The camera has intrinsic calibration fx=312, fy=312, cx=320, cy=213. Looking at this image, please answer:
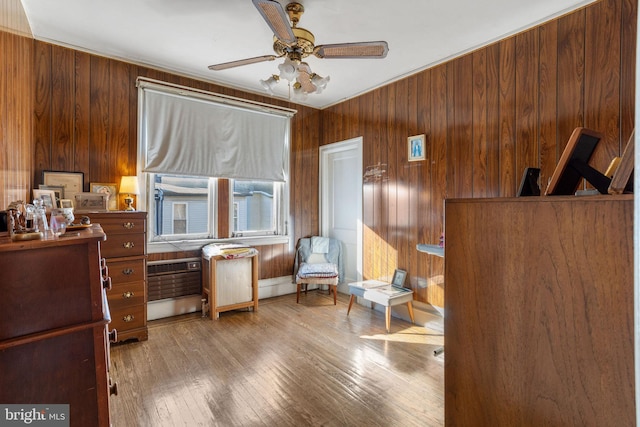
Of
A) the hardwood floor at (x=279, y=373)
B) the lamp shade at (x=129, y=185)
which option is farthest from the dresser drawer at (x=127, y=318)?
the lamp shade at (x=129, y=185)

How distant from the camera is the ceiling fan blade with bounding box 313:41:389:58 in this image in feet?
6.99

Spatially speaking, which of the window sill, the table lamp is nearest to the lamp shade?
the table lamp

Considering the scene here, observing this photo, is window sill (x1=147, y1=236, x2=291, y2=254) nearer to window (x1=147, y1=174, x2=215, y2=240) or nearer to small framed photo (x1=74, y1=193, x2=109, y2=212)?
window (x1=147, y1=174, x2=215, y2=240)

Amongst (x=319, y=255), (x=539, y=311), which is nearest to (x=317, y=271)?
(x=319, y=255)

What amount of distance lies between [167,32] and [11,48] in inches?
45.2

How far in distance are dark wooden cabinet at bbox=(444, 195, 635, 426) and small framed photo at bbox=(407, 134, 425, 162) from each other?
238 centimetres

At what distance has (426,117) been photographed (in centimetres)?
338

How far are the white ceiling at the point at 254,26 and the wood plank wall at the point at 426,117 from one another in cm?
18

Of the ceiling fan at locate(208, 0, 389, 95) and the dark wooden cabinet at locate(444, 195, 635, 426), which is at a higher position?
the ceiling fan at locate(208, 0, 389, 95)

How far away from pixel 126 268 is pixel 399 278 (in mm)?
2746

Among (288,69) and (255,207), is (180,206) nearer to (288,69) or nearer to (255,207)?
(255,207)

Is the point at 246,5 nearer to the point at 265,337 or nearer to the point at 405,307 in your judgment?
the point at 265,337

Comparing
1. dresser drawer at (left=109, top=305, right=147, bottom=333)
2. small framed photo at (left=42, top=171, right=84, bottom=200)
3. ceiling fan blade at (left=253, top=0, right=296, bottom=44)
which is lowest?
dresser drawer at (left=109, top=305, right=147, bottom=333)

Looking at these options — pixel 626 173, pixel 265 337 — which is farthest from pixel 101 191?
pixel 626 173
